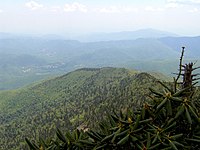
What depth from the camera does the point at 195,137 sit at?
37.8 feet

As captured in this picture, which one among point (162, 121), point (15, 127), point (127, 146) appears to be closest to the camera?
point (127, 146)

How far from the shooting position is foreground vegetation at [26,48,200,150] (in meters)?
11.1

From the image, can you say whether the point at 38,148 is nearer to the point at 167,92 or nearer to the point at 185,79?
the point at 167,92

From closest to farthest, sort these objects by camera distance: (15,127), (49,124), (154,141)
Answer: (154,141), (49,124), (15,127)

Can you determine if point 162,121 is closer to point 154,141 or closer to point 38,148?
point 154,141

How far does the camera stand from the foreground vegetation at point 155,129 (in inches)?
439

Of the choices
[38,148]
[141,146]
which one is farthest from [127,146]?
[38,148]

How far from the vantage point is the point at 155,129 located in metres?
11.3

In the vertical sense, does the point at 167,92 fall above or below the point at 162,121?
above

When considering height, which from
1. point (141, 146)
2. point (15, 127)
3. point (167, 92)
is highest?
point (167, 92)

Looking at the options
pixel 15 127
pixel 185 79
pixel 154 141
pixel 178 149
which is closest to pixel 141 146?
pixel 154 141

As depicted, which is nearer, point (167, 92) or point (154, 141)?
point (154, 141)

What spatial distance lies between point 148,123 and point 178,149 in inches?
54.7

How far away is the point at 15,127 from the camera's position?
184 metres
